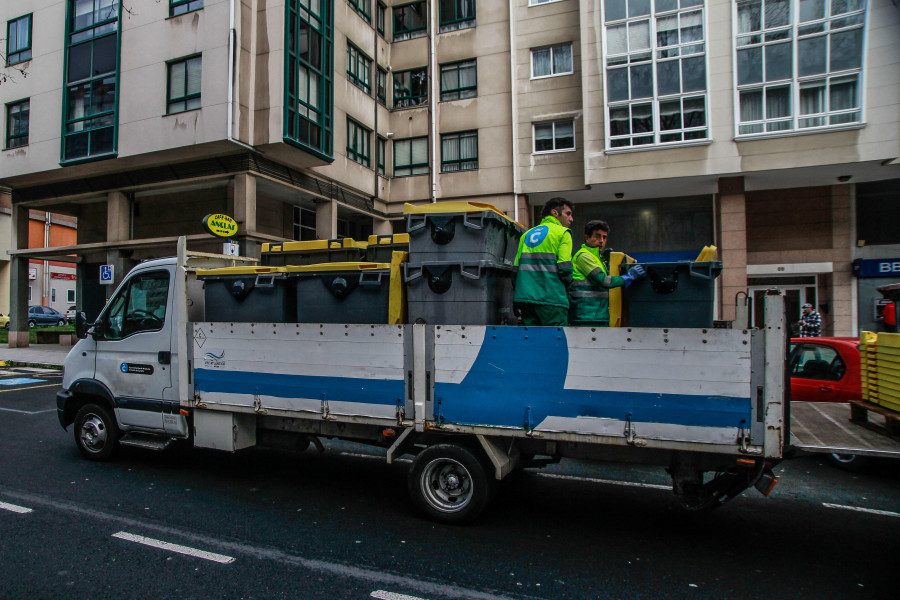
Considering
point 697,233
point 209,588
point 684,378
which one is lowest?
point 209,588

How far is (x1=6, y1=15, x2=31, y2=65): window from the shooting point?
1873 centimetres

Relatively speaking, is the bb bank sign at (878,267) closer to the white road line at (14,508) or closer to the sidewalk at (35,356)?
the white road line at (14,508)

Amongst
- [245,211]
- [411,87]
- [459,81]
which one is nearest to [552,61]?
[459,81]

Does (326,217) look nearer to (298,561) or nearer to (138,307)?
(138,307)

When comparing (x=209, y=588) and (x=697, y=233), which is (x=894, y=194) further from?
(x=209, y=588)

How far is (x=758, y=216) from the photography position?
57.8 feet

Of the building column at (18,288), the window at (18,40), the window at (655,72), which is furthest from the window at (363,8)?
the building column at (18,288)

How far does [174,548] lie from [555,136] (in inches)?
699

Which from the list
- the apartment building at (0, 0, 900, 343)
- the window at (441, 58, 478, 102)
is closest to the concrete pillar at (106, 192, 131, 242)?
the apartment building at (0, 0, 900, 343)

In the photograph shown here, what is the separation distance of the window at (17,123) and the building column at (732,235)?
23508mm

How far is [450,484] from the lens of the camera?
4.42 metres

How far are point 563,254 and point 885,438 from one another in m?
2.70

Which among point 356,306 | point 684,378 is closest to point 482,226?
point 356,306

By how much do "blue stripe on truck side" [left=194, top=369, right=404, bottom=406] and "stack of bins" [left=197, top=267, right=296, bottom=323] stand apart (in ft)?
1.91
